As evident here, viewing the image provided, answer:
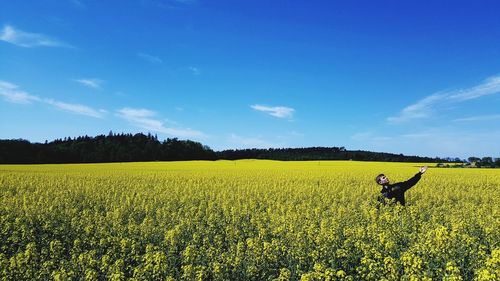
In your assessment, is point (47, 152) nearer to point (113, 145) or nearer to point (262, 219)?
point (113, 145)

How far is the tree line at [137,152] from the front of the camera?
82562 mm

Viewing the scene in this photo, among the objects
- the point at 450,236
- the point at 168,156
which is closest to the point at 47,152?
the point at 168,156

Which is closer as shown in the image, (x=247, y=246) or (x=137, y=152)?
(x=247, y=246)

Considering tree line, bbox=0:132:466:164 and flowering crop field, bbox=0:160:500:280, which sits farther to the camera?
tree line, bbox=0:132:466:164

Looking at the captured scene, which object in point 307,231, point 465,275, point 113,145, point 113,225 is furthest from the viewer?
point 113,145

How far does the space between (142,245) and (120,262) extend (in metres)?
3.60

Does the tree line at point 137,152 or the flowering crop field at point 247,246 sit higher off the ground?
the tree line at point 137,152

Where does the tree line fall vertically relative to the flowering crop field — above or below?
above

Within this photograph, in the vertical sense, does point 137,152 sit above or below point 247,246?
above

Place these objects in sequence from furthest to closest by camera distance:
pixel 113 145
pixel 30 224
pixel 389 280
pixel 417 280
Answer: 1. pixel 113 145
2. pixel 30 224
3. pixel 389 280
4. pixel 417 280

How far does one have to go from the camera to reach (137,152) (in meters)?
95.0

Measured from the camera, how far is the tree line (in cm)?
8256

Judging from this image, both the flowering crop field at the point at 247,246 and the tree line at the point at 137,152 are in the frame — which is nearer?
the flowering crop field at the point at 247,246

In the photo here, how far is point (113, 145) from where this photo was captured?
315ft
